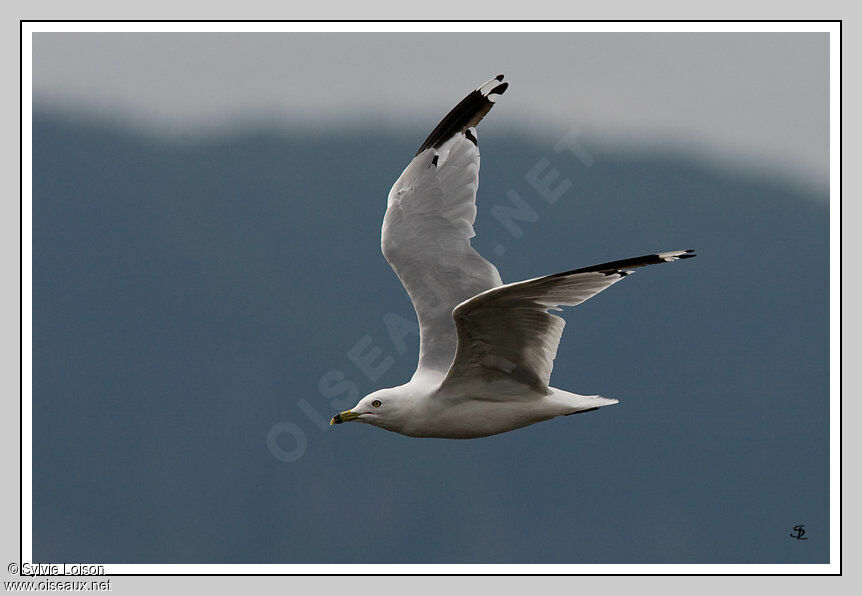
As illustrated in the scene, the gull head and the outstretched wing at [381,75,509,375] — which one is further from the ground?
the outstretched wing at [381,75,509,375]

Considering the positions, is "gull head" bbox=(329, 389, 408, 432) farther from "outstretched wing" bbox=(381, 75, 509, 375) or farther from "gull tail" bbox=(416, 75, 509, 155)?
"gull tail" bbox=(416, 75, 509, 155)

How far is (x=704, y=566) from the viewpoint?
5.90 meters

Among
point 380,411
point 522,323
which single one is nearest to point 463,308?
point 522,323

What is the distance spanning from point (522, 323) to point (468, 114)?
217 centimetres

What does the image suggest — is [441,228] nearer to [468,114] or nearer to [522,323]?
[468,114]

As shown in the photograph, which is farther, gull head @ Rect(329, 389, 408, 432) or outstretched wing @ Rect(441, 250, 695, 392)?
gull head @ Rect(329, 389, 408, 432)

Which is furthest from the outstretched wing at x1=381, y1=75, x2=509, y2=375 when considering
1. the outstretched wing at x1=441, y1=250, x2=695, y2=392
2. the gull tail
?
the outstretched wing at x1=441, y1=250, x2=695, y2=392

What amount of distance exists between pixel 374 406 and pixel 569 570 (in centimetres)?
168

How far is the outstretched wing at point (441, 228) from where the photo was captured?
561cm

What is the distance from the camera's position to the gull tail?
6301 mm

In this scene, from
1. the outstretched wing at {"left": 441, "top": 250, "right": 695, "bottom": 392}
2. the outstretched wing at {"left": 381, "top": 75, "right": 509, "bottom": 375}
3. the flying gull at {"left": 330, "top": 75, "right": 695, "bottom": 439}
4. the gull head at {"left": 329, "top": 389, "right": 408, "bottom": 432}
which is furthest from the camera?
the outstretched wing at {"left": 381, "top": 75, "right": 509, "bottom": 375}

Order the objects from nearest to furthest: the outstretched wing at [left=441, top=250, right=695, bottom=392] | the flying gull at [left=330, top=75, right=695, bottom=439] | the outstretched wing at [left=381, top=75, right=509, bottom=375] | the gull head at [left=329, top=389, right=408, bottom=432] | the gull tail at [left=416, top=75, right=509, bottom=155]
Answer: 1. the outstretched wing at [left=441, top=250, right=695, bottom=392]
2. the flying gull at [left=330, top=75, right=695, bottom=439]
3. the gull head at [left=329, top=389, right=408, bottom=432]
4. the outstretched wing at [left=381, top=75, right=509, bottom=375]
5. the gull tail at [left=416, top=75, right=509, bottom=155]

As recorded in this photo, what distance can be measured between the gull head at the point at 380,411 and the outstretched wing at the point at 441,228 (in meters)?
0.40

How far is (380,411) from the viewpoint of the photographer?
199 inches
